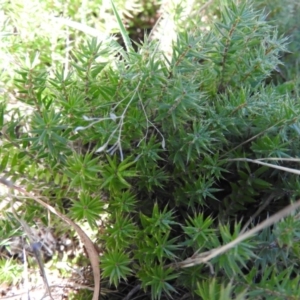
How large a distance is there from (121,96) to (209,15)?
24.0 inches

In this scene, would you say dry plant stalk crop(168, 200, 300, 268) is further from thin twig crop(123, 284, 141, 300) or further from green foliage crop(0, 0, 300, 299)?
thin twig crop(123, 284, 141, 300)

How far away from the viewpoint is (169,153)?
0.99 meters

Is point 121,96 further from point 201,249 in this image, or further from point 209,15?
point 209,15

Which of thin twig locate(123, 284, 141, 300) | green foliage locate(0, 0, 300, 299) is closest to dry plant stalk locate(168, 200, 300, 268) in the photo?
green foliage locate(0, 0, 300, 299)

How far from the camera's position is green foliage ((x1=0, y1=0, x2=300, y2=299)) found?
0.88 meters

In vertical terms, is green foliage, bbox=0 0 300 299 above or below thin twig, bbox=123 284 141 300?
above

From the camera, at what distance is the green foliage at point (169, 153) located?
2.88 feet

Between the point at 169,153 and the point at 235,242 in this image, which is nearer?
the point at 235,242

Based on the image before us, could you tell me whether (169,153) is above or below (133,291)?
above

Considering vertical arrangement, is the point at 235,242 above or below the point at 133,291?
above

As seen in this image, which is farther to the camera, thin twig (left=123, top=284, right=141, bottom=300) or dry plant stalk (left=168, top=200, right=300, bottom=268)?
thin twig (left=123, top=284, right=141, bottom=300)

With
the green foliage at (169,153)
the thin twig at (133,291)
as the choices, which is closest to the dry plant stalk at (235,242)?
the green foliage at (169,153)

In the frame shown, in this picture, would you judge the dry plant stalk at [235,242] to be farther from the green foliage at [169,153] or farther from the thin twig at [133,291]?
the thin twig at [133,291]

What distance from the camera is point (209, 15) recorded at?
141 cm
